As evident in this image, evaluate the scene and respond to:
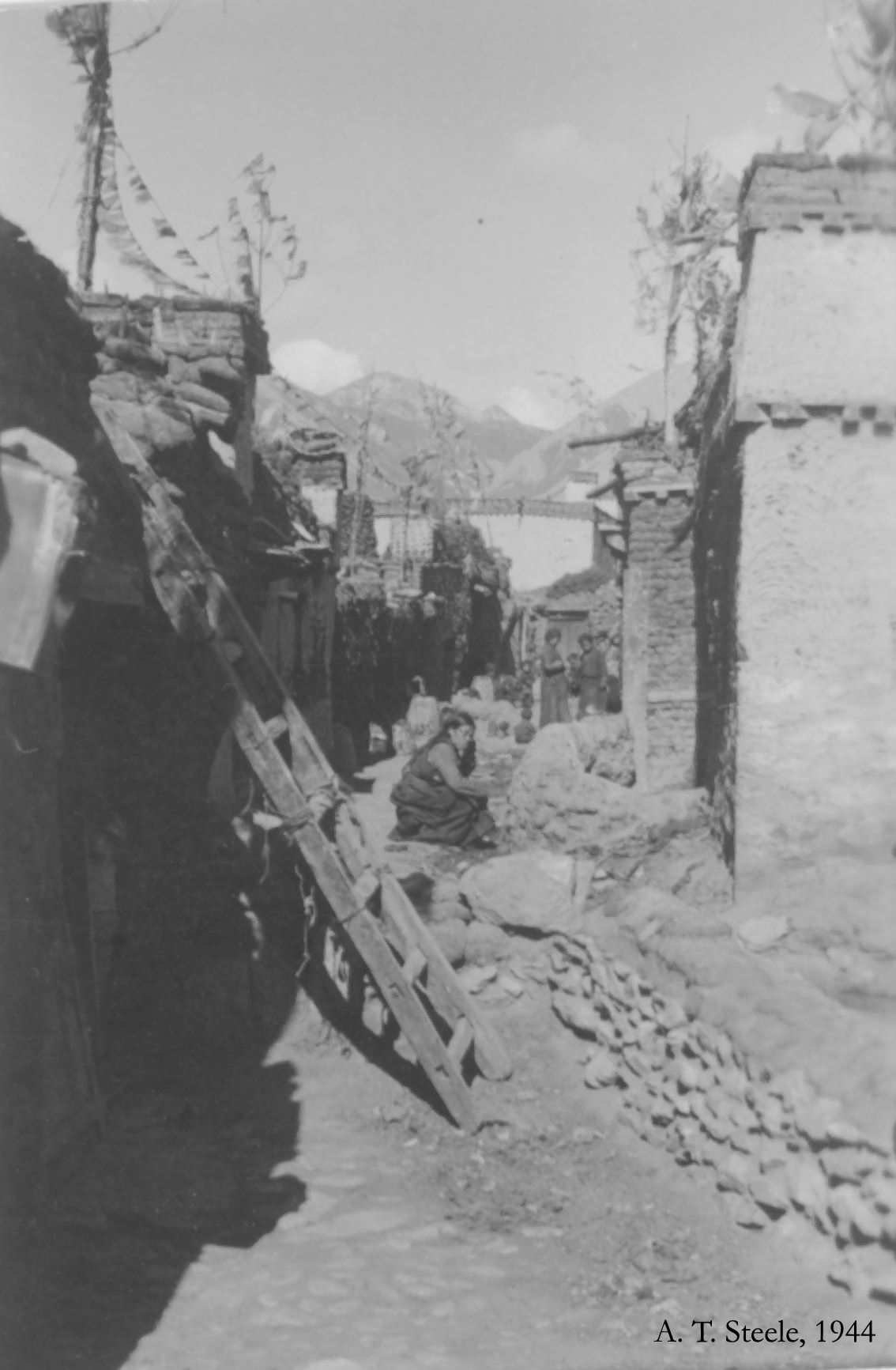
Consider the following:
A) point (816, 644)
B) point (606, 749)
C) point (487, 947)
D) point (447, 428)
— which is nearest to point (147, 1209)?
point (487, 947)

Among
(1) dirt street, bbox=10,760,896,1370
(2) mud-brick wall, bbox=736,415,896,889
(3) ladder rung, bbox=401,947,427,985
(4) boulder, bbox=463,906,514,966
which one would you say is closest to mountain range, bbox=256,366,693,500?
(2) mud-brick wall, bbox=736,415,896,889

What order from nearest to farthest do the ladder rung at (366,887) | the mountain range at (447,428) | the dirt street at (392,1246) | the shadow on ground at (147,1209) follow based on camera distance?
the shadow on ground at (147,1209) < the dirt street at (392,1246) < the ladder rung at (366,887) < the mountain range at (447,428)

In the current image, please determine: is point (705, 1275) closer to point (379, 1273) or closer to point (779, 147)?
point (379, 1273)

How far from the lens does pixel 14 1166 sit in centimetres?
360

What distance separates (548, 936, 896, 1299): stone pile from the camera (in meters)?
3.86

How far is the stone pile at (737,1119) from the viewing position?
386cm

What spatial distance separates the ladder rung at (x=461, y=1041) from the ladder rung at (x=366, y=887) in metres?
0.84

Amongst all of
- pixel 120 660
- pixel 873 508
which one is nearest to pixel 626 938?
pixel 873 508

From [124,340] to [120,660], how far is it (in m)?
2.18

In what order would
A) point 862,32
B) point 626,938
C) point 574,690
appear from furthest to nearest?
point 574,690 < point 626,938 < point 862,32

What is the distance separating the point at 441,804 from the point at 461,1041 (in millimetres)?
3225
